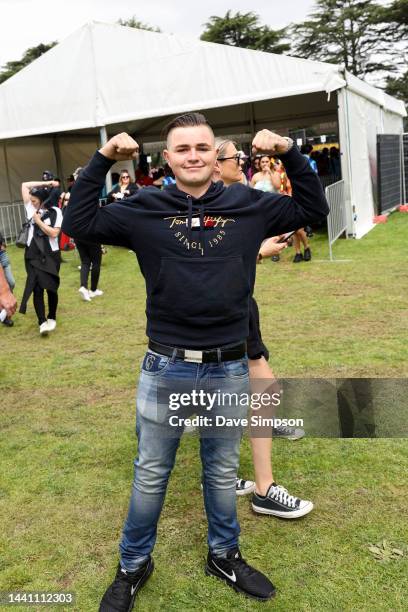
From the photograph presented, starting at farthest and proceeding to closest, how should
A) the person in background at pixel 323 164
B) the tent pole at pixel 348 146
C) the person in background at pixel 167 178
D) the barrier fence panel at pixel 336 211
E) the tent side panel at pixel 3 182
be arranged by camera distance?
the tent side panel at pixel 3 182
the person in background at pixel 323 164
the tent pole at pixel 348 146
the barrier fence panel at pixel 336 211
the person in background at pixel 167 178

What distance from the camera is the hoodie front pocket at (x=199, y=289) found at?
2178 millimetres

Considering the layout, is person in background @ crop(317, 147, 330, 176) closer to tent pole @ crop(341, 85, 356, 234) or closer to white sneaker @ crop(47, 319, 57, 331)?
tent pole @ crop(341, 85, 356, 234)

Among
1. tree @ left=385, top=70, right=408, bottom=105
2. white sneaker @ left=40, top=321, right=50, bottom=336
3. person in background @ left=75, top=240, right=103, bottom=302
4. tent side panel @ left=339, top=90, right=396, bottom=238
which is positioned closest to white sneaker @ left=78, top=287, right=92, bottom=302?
person in background @ left=75, top=240, right=103, bottom=302

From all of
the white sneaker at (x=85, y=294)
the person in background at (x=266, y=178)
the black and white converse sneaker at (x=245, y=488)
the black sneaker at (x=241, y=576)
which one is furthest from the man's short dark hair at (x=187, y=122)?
the white sneaker at (x=85, y=294)

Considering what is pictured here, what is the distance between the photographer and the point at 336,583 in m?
2.59

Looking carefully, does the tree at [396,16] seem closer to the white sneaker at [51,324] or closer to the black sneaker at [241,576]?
the white sneaker at [51,324]

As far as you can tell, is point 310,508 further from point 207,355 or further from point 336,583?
point 207,355

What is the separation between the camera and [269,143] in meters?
2.18

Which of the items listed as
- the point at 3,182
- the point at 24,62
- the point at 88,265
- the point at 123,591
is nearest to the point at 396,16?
the point at 24,62

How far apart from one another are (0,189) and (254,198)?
56.6 feet

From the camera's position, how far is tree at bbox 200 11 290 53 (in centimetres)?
4738

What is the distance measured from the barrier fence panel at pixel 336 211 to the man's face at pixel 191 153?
27.9 ft

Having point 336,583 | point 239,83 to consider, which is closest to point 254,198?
point 336,583

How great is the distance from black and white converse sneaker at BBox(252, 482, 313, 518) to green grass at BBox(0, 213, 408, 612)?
53 mm
